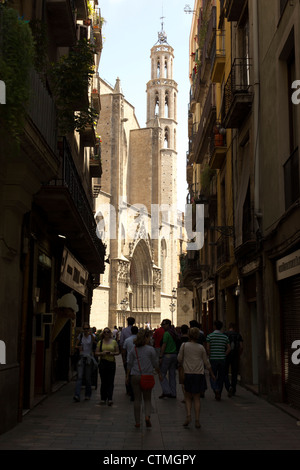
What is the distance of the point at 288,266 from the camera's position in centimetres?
972

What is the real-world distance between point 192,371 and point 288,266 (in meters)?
2.54

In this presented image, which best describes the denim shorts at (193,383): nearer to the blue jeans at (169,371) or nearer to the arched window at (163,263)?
the blue jeans at (169,371)

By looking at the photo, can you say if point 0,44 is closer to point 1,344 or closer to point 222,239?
point 1,344

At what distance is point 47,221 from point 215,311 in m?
10.1

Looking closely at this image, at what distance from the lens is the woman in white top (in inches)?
324

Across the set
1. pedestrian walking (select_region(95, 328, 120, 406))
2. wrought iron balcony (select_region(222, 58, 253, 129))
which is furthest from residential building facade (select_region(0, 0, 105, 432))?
wrought iron balcony (select_region(222, 58, 253, 129))

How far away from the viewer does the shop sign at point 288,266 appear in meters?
9.15

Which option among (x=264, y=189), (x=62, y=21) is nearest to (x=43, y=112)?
(x=62, y=21)

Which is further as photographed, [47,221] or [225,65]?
[225,65]

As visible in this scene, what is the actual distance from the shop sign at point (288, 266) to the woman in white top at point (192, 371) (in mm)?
1929

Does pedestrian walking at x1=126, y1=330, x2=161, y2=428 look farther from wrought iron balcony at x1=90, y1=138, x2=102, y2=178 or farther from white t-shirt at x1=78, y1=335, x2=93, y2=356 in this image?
wrought iron balcony at x1=90, y1=138, x2=102, y2=178

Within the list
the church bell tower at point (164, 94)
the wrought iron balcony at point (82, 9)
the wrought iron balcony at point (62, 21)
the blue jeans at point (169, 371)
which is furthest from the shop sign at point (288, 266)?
the church bell tower at point (164, 94)

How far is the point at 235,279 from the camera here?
15.6 metres
